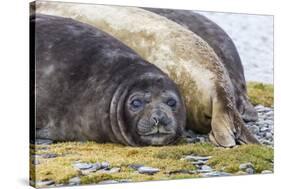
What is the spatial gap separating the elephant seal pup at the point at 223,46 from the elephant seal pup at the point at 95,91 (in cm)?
80

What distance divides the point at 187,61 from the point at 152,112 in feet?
2.74

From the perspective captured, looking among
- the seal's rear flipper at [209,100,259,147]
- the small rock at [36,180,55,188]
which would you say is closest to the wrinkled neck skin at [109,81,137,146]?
the small rock at [36,180,55,188]

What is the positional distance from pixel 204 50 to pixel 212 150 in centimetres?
110

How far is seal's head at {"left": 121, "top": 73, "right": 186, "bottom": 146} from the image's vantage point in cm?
707

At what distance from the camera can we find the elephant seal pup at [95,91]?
270 inches

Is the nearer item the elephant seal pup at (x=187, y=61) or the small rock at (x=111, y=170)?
the small rock at (x=111, y=170)

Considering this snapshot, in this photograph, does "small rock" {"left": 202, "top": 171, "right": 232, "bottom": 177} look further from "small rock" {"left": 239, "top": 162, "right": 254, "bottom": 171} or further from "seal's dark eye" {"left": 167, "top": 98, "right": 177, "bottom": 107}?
"seal's dark eye" {"left": 167, "top": 98, "right": 177, "bottom": 107}

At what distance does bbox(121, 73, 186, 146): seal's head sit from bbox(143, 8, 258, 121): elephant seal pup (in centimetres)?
83

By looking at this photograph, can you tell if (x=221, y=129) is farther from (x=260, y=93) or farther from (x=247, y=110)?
(x=260, y=93)

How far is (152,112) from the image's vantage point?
7078 mm

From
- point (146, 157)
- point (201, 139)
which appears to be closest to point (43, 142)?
point (146, 157)

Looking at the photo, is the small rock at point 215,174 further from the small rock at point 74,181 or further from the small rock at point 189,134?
the small rock at point 74,181

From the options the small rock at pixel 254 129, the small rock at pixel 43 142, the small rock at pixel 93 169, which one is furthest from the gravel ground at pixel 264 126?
the small rock at pixel 43 142

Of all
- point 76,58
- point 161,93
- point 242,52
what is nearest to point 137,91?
point 161,93
